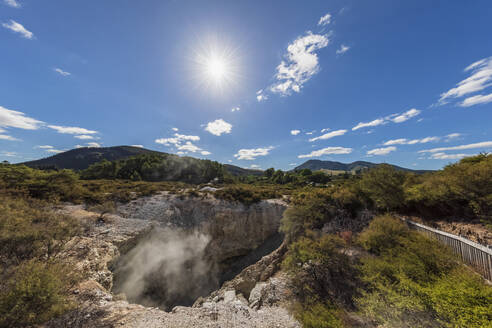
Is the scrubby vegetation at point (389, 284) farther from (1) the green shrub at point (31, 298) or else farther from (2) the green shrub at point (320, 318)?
(1) the green shrub at point (31, 298)

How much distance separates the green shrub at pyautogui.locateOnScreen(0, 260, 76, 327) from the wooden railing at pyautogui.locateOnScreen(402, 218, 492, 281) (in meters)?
15.6

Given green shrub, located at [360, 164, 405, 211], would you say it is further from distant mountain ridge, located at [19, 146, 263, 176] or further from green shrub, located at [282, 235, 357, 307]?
distant mountain ridge, located at [19, 146, 263, 176]

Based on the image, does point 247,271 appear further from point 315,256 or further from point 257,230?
point 315,256

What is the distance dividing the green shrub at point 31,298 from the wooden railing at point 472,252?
51.3 feet

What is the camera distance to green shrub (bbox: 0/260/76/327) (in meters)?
4.69

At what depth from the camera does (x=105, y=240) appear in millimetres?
10977

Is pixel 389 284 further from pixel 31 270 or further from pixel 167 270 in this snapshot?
pixel 167 270

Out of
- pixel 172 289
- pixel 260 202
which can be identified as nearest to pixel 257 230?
pixel 260 202

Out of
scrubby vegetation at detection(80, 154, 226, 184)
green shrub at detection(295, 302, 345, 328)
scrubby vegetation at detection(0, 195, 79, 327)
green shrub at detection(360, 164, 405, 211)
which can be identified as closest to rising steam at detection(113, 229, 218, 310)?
scrubby vegetation at detection(0, 195, 79, 327)

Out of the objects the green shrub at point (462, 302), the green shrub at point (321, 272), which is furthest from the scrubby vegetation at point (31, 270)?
the green shrub at point (462, 302)

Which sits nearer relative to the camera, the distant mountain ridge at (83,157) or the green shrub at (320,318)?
the green shrub at (320,318)

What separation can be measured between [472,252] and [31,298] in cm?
1642

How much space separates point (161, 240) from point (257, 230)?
33.9 ft

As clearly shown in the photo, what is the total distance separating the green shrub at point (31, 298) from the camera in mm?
4691
